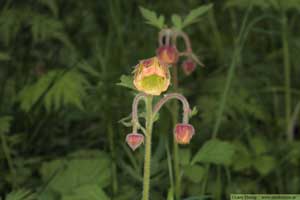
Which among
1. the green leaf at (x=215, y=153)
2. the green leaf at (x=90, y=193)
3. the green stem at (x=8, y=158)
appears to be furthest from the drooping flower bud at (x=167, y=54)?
the green stem at (x=8, y=158)

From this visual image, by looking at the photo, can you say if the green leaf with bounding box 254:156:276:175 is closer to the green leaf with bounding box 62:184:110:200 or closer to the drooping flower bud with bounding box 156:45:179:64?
the drooping flower bud with bounding box 156:45:179:64

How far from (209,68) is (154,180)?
1623 millimetres

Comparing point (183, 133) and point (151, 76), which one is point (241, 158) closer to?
point (183, 133)

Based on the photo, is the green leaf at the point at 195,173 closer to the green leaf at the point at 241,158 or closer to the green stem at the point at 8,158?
the green leaf at the point at 241,158

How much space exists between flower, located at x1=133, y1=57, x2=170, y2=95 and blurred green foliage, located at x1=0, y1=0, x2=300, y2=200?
0.47 m

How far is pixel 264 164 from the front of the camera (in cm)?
283

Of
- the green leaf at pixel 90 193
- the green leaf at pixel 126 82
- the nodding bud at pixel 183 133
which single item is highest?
the green leaf at pixel 126 82

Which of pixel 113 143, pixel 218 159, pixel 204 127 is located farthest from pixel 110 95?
pixel 218 159

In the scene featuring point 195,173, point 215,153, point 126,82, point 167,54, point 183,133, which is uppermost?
point 167,54

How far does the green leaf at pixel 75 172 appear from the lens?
7.86ft

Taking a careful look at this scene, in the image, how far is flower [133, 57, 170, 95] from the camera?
1649 millimetres

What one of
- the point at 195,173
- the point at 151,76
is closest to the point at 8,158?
the point at 195,173

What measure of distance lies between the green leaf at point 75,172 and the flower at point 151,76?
82cm

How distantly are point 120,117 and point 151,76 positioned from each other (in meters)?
1.06
